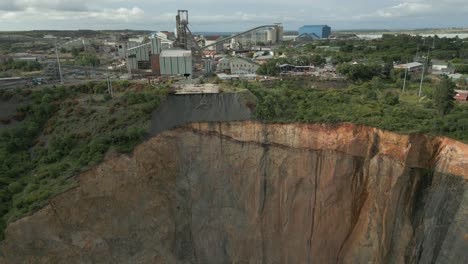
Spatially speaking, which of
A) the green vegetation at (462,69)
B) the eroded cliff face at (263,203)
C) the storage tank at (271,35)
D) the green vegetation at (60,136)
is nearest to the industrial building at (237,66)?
the green vegetation at (60,136)

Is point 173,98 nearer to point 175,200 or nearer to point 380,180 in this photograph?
point 175,200

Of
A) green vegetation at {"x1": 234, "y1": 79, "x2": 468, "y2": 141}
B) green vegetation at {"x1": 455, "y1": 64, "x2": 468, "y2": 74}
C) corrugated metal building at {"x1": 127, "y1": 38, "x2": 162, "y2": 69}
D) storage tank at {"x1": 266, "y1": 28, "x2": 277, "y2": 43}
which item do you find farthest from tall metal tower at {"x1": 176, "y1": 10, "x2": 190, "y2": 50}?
storage tank at {"x1": 266, "y1": 28, "x2": 277, "y2": 43}

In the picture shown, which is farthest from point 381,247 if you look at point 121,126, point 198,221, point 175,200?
point 121,126

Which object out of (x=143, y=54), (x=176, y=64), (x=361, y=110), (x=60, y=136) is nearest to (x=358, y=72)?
(x=361, y=110)

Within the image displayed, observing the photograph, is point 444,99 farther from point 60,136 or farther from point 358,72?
point 60,136

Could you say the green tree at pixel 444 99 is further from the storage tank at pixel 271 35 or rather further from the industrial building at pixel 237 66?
the storage tank at pixel 271 35
